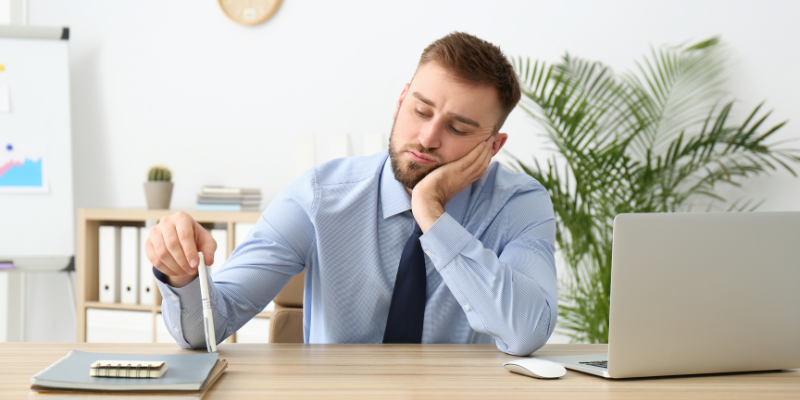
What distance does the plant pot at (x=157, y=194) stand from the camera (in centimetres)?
264

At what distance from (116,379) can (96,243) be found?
7.19ft

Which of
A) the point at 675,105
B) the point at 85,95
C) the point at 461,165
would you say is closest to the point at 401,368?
the point at 461,165

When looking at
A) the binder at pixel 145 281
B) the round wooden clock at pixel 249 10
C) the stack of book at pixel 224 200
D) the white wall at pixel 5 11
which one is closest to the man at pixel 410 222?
the stack of book at pixel 224 200

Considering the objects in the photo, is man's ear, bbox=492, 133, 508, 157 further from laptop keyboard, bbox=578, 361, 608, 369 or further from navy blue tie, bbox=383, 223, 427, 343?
laptop keyboard, bbox=578, 361, 608, 369

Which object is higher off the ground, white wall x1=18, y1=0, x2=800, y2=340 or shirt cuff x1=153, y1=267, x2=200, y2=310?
white wall x1=18, y1=0, x2=800, y2=340

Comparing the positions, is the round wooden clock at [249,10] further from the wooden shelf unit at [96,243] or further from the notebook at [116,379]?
the notebook at [116,379]

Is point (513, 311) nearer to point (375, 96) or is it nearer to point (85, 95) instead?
point (375, 96)

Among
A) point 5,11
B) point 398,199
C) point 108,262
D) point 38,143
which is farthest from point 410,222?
point 5,11

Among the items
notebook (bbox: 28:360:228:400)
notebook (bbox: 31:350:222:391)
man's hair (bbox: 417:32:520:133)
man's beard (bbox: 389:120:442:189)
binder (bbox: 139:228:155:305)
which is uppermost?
man's hair (bbox: 417:32:520:133)

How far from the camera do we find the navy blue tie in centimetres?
125

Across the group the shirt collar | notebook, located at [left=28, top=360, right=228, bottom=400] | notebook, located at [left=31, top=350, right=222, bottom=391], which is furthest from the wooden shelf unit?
notebook, located at [left=28, top=360, right=228, bottom=400]

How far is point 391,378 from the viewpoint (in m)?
0.86

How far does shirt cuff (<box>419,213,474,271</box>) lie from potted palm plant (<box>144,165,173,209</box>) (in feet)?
6.18

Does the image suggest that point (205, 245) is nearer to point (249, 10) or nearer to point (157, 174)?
point (157, 174)
